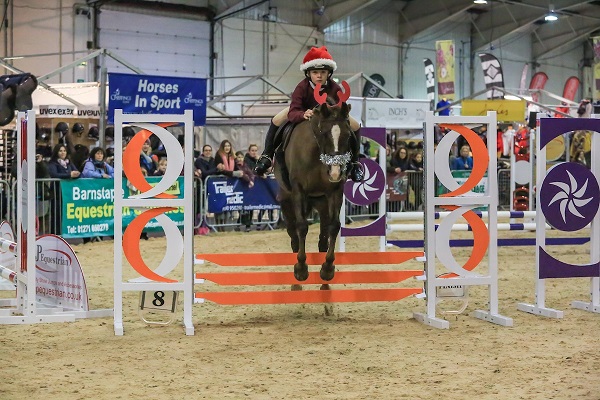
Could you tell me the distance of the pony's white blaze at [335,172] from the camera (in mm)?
6914

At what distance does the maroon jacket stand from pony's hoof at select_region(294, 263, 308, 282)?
1.31 meters

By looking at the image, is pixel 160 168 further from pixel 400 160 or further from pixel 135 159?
pixel 135 159

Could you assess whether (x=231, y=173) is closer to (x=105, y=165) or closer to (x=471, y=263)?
(x=105, y=165)

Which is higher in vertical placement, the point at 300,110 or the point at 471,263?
the point at 300,110

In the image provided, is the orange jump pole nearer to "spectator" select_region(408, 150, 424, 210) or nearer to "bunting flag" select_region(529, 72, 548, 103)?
"spectator" select_region(408, 150, 424, 210)

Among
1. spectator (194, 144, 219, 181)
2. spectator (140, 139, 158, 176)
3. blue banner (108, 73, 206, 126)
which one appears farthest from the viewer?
spectator (194, 144, 219, 181)

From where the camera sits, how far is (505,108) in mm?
19422

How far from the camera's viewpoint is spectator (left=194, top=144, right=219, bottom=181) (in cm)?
1591

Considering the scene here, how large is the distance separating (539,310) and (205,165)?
30.0ft

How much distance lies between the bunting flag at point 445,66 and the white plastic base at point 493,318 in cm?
2010

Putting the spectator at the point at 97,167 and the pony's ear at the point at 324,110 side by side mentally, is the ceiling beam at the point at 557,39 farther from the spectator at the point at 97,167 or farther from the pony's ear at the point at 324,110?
the pony's ear at the point at 324,110

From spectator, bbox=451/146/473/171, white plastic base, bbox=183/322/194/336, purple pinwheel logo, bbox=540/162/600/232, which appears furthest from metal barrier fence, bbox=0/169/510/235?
purple pinwheel logo, bbox=540/162/600/232

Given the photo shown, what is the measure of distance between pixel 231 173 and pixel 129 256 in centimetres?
899

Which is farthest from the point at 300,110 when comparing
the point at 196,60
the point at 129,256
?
the point at 196,60
